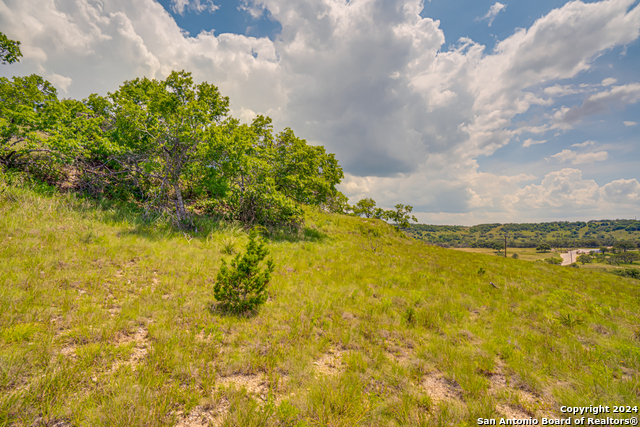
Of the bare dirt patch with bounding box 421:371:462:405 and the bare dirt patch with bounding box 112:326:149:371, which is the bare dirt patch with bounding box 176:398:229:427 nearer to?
the bare dirt patch with bounding box 112:326:149:371

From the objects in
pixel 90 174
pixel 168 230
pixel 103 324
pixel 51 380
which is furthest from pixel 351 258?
pixel 90 174

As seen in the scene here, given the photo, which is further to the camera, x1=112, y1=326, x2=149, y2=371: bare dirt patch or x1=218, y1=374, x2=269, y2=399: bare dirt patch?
x1=112, y1=326, x2=149, y2=371: bare dirt patch

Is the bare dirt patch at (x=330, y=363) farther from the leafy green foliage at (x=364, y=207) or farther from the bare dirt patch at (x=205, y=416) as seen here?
the leafy green foliage at (x=364, y=207)

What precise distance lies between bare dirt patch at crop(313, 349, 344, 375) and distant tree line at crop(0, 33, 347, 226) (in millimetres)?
11543

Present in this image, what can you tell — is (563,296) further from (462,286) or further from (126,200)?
(126,200)

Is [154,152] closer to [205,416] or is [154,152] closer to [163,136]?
[163,136]

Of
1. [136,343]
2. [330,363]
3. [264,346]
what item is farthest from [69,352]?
[330,363]

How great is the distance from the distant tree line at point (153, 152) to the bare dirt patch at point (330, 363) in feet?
37.9

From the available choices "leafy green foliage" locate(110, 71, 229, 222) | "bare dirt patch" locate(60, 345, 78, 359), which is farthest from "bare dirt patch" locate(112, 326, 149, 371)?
"leafy green foliage" locate(110, 71, 229, 222)

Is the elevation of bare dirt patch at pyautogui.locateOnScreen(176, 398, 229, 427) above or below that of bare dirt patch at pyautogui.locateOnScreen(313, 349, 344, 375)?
above

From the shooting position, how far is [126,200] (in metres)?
14.4

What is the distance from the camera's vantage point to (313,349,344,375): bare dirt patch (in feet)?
14.4

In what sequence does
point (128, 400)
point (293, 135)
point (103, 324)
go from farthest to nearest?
1. point (293, 135)
2. point (103, 324)
3. point (128, 400)

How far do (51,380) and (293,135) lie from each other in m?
19.3
